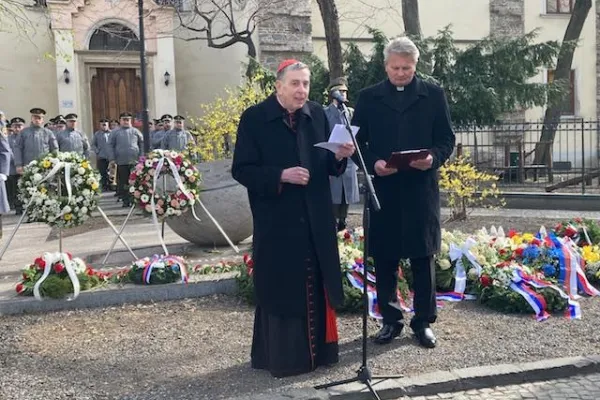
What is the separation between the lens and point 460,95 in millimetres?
16922

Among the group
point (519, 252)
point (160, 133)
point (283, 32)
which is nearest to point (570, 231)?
point (519, 252)

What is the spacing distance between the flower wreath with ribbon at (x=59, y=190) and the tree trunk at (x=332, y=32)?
6815mm

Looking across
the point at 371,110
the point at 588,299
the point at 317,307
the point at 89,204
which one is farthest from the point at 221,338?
the point at 588,299

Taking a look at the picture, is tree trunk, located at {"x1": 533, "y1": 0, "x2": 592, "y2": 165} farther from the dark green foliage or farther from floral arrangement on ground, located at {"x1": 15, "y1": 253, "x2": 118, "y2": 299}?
floral arrangement on ground, located at {"x1": 15, "y1": 253, "x2": 118, "y2": 299}

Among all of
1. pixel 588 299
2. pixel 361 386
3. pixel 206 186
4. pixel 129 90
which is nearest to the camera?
pixel 361 386

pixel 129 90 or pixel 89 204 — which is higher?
pixel 129 90

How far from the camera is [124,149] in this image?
1633 centimetres

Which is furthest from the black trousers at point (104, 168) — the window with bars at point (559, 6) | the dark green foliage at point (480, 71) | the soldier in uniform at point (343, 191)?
the window with bars at point (559, 6)

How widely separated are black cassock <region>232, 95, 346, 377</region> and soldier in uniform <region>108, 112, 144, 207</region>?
1191 centimetres

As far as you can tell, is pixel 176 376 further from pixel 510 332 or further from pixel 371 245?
pixel 510 332

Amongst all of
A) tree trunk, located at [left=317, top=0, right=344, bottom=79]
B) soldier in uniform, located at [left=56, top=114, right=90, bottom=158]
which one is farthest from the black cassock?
soldier in uniform, located at [left=56, top=114, right=90, bottom=158]

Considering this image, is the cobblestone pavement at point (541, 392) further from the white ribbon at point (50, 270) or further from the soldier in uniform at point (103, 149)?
the soldier in uniform at point (103, 149)

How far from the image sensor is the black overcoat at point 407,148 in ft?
16.8

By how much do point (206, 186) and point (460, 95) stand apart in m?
9.67
